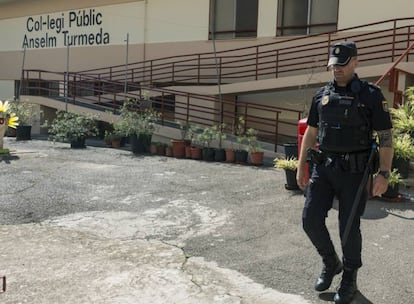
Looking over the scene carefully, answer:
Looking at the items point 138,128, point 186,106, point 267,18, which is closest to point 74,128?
point 138,128

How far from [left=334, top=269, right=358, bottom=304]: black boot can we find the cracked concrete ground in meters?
0.14

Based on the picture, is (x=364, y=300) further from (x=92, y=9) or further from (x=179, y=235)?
(x=92, y=9)

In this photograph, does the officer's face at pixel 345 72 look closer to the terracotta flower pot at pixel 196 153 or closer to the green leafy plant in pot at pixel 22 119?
the terracotta flower pot at pixel 196 153

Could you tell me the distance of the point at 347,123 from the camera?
3.53 m

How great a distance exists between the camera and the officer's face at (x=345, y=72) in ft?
11.6

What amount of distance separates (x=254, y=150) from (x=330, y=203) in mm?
6887

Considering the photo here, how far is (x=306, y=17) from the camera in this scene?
13.7 metres

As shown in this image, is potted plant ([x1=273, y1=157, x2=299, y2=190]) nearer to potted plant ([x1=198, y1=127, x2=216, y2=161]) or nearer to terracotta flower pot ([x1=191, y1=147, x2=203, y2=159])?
→ potted plant ([x1=198, y1=127, x2=216, y2=161])

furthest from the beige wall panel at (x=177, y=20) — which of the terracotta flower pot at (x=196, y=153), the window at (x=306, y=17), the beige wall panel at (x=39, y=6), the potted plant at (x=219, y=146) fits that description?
the terracotta flower pot at (x=196, y=153)

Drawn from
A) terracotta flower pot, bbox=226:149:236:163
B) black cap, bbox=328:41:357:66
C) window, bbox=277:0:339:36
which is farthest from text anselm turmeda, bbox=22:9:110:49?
black cap, bbox=328:41:357:66

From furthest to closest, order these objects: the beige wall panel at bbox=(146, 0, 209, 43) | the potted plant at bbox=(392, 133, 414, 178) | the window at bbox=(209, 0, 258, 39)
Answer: the beige wall panel at bbox=(146, 0, 209, 43) < the window at bbox=(209, 0, 258, 39) < the potted plant at bbox=(392, 133, 414, 178)

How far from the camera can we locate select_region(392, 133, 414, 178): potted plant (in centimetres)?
681

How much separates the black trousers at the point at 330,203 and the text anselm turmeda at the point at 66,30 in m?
15.8

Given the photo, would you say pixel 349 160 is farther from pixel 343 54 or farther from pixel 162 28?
pixel 162 28
